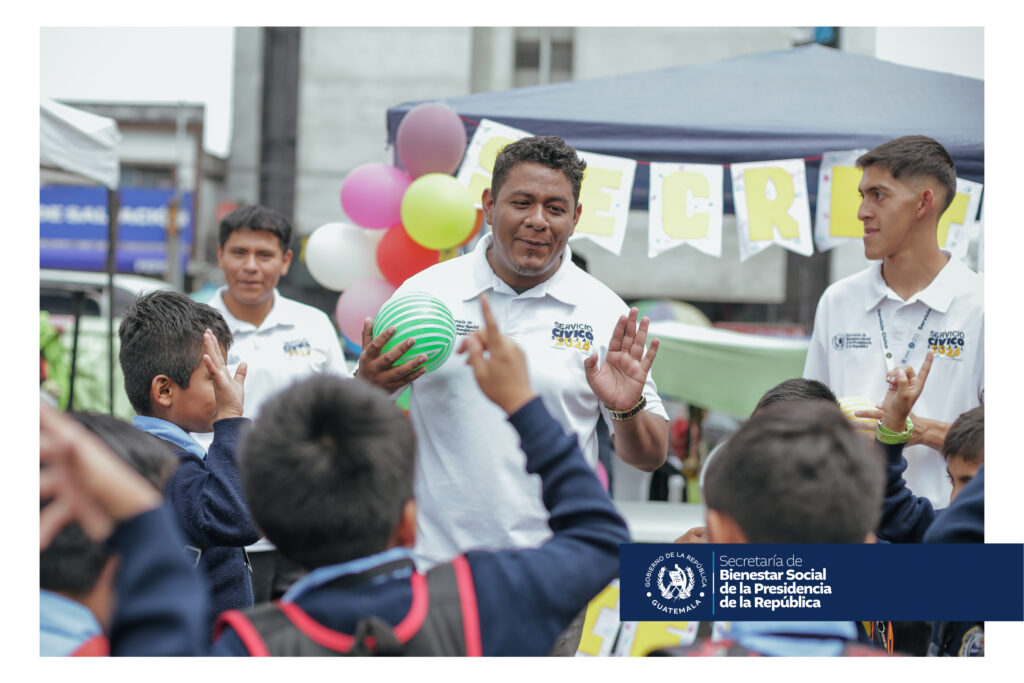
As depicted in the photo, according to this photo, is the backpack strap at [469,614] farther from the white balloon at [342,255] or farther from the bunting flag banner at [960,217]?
the white balloon at [342,255]

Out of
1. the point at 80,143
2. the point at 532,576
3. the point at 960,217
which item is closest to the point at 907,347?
the point at 960,217

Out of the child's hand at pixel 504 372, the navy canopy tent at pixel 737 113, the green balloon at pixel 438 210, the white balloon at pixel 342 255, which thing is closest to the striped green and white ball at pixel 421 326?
the child's hand at pixel 504 372

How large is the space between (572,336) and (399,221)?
2.08 metres

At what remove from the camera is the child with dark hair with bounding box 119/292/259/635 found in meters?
1.95

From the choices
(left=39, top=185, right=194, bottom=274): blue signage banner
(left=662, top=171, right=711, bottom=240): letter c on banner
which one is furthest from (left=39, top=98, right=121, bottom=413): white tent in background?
(left=662, top=171, right=711, bottom=240): letter c on banner

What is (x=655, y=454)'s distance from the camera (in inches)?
94.6

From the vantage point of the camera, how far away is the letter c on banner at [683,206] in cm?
391

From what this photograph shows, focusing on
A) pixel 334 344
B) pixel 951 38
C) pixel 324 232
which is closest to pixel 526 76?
pixel 324 232

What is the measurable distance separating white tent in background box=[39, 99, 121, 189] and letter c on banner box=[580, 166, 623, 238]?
216cm

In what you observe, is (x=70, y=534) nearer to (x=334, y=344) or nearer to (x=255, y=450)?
(x=255, y=450)

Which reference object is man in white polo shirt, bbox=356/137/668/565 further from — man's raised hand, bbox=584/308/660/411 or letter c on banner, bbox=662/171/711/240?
letter c on banner, bbox=662/171/711/240

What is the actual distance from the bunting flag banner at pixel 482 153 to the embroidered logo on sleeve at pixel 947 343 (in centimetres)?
191

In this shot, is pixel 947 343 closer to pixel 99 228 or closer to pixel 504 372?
pixel 504 372

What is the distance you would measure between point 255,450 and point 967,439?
→ 1831 mm
